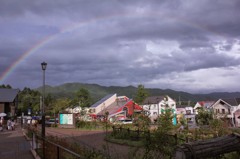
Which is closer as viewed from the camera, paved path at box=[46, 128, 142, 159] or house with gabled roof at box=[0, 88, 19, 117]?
paved path at box=[46, 128, 142, 159]

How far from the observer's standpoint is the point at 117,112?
7256 cm

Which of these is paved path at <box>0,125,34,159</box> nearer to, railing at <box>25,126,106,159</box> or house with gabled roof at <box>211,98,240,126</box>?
railing at <box>25,126,106,159</box>

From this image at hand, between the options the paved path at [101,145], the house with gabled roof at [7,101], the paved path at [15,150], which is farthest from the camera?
the house with gabled roof at [7,101]

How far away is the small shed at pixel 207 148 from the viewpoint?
3740mm

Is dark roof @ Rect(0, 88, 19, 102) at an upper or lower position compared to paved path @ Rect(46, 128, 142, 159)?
upper

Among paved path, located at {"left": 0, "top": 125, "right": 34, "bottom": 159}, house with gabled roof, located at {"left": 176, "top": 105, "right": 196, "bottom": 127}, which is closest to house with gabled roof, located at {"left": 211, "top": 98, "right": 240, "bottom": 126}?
house with gabled roof, located at {"left": 176, "top": 105, "right": 196, "bottom": 127}

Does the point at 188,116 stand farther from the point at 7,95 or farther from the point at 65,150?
the point at 65,150

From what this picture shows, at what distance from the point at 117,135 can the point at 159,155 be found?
1461 centimetres

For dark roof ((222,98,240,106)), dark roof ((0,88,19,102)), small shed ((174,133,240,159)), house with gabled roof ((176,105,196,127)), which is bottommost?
house with gabled roof ((176,105,196,127))

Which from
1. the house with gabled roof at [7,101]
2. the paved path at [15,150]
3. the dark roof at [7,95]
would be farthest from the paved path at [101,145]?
the dark roof at [7,95]

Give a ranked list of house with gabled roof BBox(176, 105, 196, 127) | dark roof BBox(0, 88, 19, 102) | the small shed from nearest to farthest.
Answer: the small shed
house with gabled roof BBox(176, 105, 196, 127)
dark roof BBox(0, 88, 19, 102)

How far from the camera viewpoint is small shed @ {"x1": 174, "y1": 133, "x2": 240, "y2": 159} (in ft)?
12.3

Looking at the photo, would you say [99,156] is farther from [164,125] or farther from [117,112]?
[117,112]

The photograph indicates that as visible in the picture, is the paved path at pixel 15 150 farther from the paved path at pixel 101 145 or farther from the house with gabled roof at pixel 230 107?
the house with gabled roof at pixel 230 107
